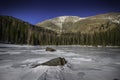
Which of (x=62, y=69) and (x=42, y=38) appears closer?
(x=62, y=69)

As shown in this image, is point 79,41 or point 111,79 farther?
point 79,41

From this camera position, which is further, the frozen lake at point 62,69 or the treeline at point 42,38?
the treeline at point 42,38

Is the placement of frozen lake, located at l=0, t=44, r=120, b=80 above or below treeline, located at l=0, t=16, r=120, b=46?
below

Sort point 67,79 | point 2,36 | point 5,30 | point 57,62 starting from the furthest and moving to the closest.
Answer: point 5,30 < point 2,36 < point 57,62 < point 67,79

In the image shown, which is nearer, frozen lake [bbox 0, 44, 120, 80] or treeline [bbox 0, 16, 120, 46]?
frozen lake [bbox 0, 44, 120, 80]

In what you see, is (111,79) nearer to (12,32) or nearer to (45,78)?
(45,78)

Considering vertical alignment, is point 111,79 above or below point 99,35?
below

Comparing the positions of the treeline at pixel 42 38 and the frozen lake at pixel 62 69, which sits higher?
the treeline at pixel 42 38

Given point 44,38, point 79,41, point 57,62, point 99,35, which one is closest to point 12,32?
point 44,38

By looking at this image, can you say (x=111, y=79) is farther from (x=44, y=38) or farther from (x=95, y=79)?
(x=44, y=38)

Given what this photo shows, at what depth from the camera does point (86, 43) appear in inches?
5635

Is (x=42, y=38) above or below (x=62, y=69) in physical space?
above

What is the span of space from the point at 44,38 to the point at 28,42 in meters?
23.6

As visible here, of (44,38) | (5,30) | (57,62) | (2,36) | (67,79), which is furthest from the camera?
(44,38)
